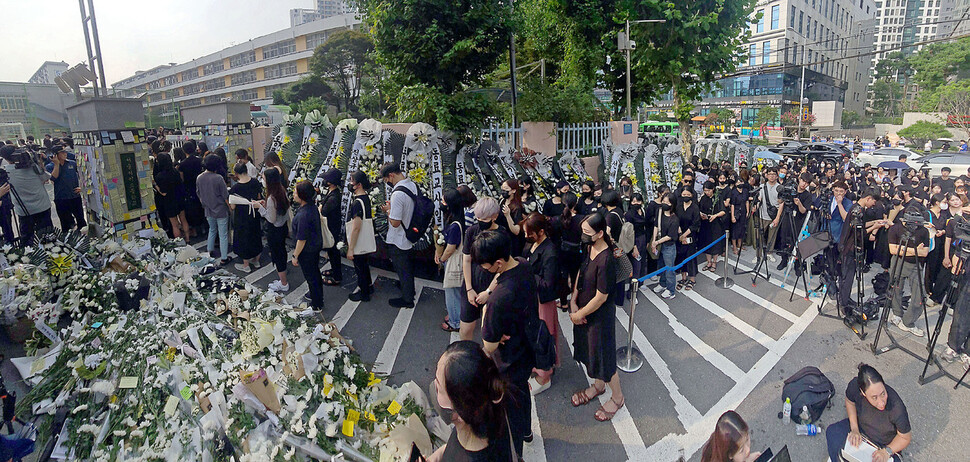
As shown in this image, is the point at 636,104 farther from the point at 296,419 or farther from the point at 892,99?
the point at 892,99

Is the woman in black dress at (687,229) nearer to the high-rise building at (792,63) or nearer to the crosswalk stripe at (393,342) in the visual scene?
the crosswalk stripe at (393,342)

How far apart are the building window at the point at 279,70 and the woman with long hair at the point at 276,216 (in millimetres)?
58046

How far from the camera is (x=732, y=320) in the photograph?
20.7 feet

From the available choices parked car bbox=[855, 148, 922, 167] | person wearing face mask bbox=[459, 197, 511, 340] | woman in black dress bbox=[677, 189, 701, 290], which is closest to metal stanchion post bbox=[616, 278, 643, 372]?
person wearing face mask bbox=[459, 197, 511, 340]

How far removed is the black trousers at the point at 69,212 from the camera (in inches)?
316

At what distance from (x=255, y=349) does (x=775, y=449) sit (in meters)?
4.19

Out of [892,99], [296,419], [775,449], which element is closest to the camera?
[296,419]

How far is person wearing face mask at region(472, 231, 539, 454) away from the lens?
3.14 meters

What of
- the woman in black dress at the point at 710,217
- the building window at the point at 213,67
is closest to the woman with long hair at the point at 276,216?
the woman in black dress at the point at 710,217

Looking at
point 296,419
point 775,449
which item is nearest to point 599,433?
point 775,449

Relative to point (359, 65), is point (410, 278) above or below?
below

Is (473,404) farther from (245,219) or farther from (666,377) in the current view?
(245,219)

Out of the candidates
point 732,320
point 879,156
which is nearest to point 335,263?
point 732,320

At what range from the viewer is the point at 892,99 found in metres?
63.4
